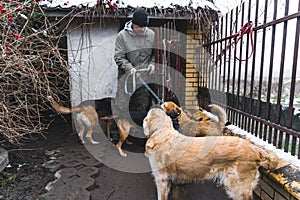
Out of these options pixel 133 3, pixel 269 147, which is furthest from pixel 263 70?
pixel 133 3

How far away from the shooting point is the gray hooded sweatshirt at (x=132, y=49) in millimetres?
3791

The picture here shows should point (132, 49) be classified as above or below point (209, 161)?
above

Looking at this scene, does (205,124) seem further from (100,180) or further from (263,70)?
(100,180)

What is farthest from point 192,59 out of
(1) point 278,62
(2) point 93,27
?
(1) point 278,62

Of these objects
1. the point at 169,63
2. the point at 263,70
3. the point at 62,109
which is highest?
the point at 169,63

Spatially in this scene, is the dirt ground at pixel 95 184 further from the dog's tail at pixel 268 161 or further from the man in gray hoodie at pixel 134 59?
the man in gray hoodie at pixel 134 59

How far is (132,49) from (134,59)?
0.19 metres

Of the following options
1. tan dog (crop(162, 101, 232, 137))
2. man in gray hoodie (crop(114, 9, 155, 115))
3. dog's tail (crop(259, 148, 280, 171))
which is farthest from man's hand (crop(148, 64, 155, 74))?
dog's tail (crop(259, 148, 280, 171))

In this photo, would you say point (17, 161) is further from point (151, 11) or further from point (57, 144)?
point (151, 11)

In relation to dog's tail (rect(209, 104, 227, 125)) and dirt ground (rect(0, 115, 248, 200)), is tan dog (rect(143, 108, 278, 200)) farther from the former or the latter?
dog's tail (rect(209, 104, 227, 125))

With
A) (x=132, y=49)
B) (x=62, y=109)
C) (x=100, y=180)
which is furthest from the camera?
(x=62, y=109)

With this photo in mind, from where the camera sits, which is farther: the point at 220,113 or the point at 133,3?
the point at 133,3

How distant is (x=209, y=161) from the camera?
1.96 m

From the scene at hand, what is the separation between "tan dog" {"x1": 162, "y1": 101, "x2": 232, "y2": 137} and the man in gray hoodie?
3.02 feet
